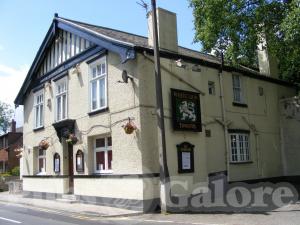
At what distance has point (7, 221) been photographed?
1333 cm

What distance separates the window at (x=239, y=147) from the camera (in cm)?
1988

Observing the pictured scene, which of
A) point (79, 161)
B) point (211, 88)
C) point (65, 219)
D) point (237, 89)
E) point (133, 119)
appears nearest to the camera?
point (65, 219)

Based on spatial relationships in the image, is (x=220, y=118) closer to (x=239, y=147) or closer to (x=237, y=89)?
(x=239, y=147)

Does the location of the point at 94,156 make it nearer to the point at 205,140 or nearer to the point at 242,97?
the point at 205,140

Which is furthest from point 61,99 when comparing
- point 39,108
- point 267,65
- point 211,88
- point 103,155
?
point 267,65

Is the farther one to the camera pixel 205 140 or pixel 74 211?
pixel 205 140

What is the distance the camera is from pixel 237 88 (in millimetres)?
21109

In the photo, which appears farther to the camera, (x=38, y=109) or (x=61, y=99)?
(x=38, y=109)

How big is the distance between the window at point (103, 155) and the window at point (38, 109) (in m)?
6.35

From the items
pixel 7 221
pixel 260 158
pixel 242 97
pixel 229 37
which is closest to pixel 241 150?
pixel 260 158

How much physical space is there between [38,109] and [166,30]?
10.2m

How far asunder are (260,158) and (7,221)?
13162mm

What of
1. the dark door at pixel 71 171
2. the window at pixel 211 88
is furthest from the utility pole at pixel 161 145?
the dark door at pixel 71 171

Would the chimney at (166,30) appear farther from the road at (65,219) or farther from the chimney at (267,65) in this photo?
the chimney at (267,65)
